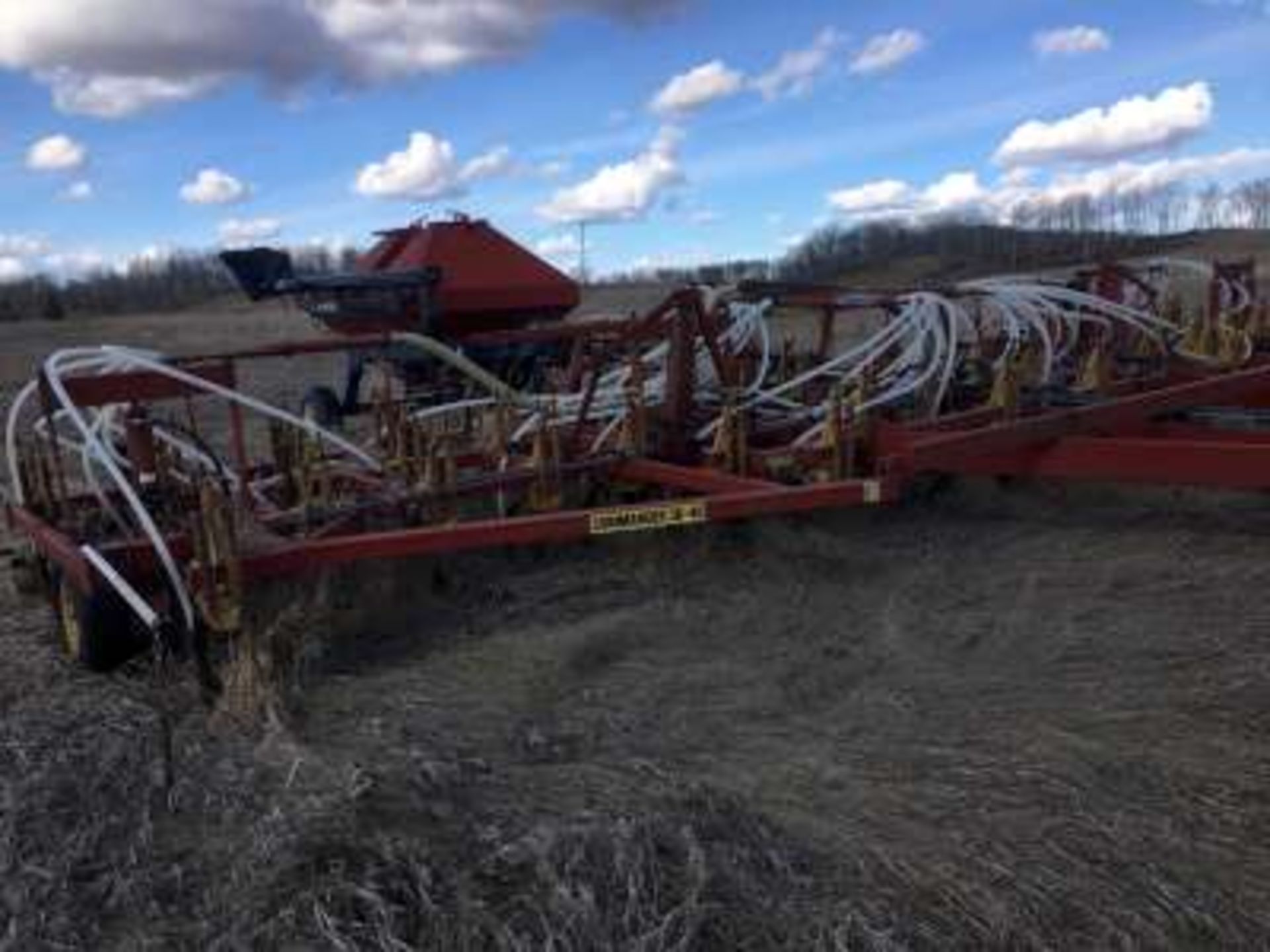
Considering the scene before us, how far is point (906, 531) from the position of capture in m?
6.45

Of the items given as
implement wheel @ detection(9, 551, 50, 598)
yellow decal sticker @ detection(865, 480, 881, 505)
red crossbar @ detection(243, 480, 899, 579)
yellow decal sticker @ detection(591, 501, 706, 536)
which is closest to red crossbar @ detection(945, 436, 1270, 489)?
yellow decal sticker @ detection(865, 480, 881, 505)

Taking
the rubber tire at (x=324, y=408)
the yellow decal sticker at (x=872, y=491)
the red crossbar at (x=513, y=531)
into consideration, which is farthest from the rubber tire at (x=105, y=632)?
Answer: the rubber tire at (x=324, y=408)

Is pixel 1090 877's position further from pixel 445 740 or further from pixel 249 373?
pixel 249 373

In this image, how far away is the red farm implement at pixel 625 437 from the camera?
4594 millimetres

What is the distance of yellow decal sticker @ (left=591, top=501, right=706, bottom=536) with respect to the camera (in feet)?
16.0

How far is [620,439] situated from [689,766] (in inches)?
111

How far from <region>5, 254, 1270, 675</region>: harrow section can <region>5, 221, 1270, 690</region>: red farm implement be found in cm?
1

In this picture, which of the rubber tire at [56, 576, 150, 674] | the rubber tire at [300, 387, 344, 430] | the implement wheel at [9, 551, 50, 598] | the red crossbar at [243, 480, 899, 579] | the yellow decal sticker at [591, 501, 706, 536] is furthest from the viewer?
the rubber tire at [300, 387, 344, 430]

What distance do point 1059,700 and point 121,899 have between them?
2655mm

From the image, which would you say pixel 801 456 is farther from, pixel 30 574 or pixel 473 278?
pixel 473 278

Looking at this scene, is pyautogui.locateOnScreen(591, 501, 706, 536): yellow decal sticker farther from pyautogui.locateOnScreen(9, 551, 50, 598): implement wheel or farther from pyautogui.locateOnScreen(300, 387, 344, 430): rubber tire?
pyautogui.locateOnScreen(300, 387, 344, 430): rubber tire

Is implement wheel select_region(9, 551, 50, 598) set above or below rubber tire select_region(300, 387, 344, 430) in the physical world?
below

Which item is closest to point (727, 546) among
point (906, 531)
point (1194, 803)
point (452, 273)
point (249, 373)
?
point (906, 531)

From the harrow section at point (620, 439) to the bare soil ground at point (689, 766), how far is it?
1.17 feet
